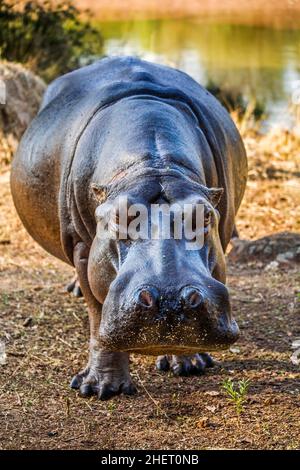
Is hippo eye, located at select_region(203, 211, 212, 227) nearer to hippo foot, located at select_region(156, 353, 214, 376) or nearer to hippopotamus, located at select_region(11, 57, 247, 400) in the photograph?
hippopotamus, located at select_region(11, 57, 247, 400)

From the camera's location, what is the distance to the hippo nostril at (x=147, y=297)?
3.09 metres

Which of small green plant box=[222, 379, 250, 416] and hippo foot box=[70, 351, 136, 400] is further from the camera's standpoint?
hippo foot box=[70, 351, 136, 400]

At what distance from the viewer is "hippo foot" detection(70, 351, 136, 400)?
4344 mm

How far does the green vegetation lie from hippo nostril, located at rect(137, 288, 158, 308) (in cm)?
727

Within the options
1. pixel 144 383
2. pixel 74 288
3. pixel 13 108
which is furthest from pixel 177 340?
pixel 13 108

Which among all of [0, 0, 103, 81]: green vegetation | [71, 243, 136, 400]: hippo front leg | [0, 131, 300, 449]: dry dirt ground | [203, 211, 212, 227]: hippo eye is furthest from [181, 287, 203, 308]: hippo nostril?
[0, 0, 103, 81]: green vegetation

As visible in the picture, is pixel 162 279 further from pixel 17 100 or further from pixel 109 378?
pixel 17 100

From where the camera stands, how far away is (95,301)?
4340 millimetres

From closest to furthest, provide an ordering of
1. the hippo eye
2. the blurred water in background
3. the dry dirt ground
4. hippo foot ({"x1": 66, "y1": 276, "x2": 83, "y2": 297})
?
the hippo eye, the dry dirt ground, hippo foot ({"x1": 66, "y1": 276, "x2": 83, "y2": 297}), the blurred water in background

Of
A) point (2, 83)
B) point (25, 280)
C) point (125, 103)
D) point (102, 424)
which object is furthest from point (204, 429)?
point (2, 83)

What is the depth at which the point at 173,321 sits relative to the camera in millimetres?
3127

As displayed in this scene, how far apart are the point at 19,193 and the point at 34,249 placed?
180cm

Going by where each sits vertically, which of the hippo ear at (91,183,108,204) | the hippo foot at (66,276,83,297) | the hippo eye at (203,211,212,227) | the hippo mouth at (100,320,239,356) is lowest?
the hippo foot at (66,276,83,297)
